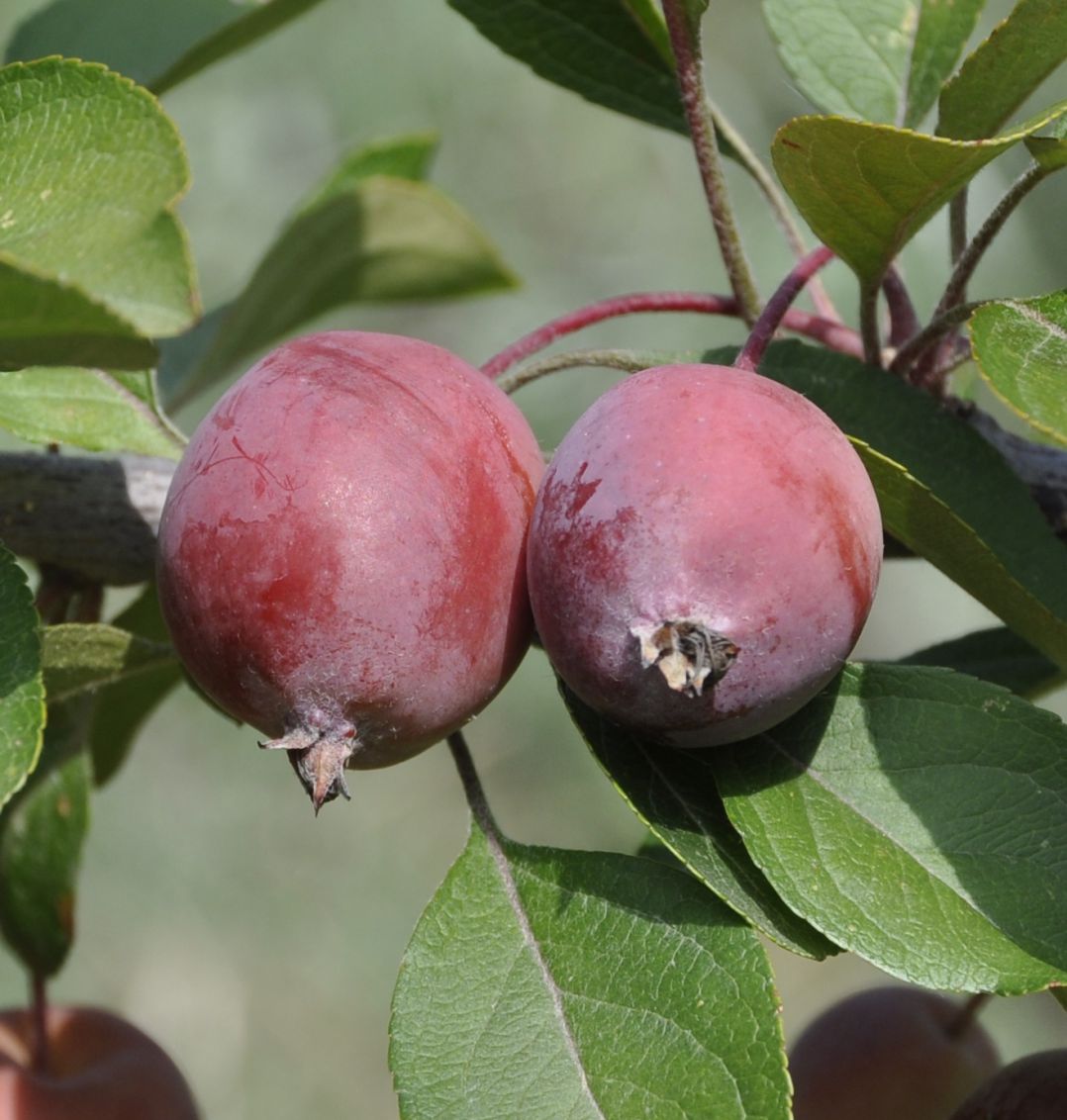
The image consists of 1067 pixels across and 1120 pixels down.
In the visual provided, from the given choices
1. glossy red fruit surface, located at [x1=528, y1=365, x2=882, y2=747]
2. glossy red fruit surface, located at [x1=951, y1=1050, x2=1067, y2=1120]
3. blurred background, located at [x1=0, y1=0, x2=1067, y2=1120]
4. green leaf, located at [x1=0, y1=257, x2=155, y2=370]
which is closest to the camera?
green leaf, located at [x1=0, y1=257, x2=155, y2=370]

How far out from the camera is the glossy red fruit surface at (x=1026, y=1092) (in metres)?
1.05

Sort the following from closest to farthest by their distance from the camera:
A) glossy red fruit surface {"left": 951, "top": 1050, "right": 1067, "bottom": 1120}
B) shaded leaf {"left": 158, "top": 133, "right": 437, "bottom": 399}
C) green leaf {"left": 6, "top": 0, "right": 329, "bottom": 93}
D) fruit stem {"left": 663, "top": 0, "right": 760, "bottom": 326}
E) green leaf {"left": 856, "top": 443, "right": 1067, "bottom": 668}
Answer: green leaf {"left": 856, "top": 443, "right": 1067, "bottom": 668} < fruit stem {"left": 663, "top": 0, "right": 760, "bottom": 326} < glossy red fruit surface {"left": 951, "top": 1050, "right": 1067, "bottom": 1120} < green leaf {"left": 6, "top": 0, "right": 329, "bottom": 93} < shaded leaf {"left": 158, "top": 133, "right": 437, "bottom": 399}

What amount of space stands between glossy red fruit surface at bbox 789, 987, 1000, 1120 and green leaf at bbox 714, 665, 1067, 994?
676mm

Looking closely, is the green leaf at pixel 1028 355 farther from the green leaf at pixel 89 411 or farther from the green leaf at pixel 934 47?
the green leaf at pixel 89 411

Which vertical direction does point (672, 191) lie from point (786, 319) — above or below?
below

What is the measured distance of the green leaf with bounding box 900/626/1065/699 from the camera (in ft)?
3.96

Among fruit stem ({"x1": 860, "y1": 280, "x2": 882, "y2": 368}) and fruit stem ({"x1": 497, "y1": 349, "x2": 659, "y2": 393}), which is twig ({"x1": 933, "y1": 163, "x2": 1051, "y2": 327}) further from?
fruit stem ({"x1": 497, "y1": 349, "x2": 659, "y2": 393})

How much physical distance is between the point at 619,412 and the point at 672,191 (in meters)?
3.69

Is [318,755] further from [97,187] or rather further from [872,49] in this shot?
[872,49]

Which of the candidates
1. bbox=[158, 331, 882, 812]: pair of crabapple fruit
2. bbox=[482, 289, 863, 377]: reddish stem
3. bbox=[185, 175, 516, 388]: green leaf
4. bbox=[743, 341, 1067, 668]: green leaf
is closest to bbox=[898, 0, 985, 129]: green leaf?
bbox=[482, 289, 863, 377]: reddish stem

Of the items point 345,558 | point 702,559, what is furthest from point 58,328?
point 702,559

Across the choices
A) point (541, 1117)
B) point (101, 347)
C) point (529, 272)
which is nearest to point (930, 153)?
point (101, 347)

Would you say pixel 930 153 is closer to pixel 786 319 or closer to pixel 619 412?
Result: pixel 619 412

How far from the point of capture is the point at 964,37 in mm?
1236
